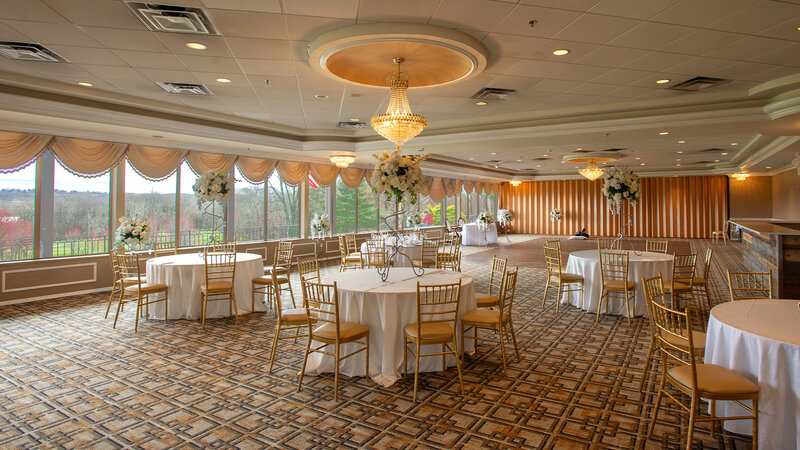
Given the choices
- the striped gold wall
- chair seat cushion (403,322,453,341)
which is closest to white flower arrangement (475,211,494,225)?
the striped gold wall

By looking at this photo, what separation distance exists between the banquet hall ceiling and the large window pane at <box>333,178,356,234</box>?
3.87 metres

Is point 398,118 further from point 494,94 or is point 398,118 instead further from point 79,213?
point 79,213

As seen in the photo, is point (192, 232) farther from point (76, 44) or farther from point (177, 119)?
point (76, 44)

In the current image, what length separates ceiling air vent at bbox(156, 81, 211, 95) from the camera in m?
6.10

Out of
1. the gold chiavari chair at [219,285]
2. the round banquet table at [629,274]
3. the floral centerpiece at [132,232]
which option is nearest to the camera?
the gold chiavari chair at [219,285]

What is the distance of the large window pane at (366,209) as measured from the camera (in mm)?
14961

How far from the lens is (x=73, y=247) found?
812 centimetres

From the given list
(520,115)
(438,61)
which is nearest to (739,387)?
(438,61)

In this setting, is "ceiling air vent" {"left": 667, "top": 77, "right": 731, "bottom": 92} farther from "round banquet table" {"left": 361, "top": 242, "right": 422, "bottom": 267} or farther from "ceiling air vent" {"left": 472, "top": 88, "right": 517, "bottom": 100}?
"round banquet table" {"left": 361, "top": 242, "right": 422, "bottom": 267}

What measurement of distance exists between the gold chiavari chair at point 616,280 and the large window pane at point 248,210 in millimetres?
8623

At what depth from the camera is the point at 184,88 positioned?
246 inches

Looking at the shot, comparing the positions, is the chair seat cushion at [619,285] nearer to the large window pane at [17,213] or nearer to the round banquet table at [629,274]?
the round banquet table at [629,274]

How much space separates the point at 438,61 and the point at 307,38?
1.47 m

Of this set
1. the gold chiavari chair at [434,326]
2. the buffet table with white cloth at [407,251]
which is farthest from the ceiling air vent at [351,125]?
the gold chiavari chair at [434,326]
